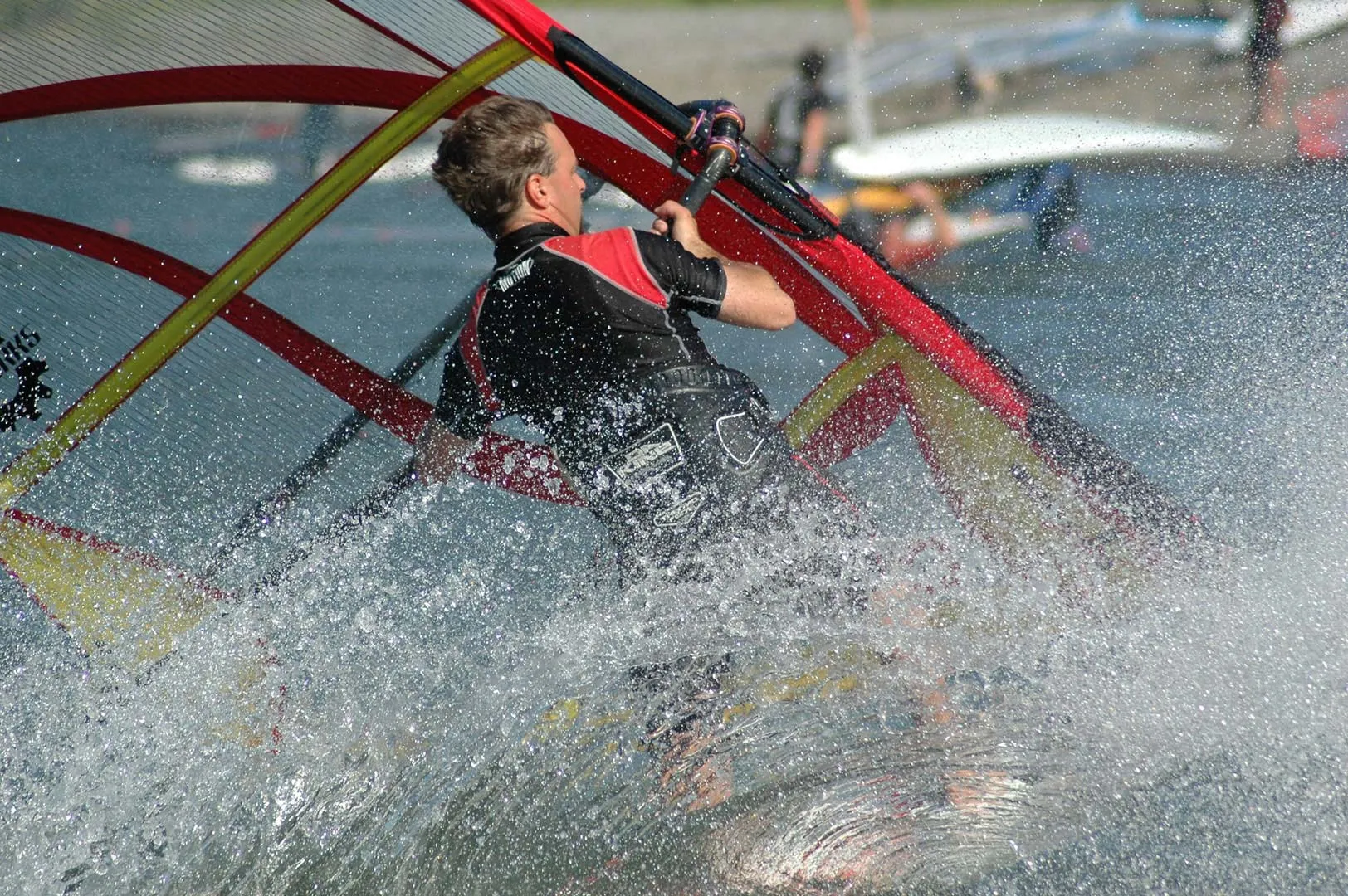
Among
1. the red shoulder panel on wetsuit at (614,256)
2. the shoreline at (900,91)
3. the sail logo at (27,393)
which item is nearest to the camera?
the red shoulder panel on wetsuit at (614,256)

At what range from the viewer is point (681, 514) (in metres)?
2.71

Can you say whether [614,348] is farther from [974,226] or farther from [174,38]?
[974,226]

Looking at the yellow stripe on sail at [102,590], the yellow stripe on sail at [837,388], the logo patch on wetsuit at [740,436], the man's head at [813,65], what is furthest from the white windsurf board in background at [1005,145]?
the yellow stripe on sail at [102,590]

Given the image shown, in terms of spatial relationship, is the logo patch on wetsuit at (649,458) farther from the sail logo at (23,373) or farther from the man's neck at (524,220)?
the sail logo at (23,373)

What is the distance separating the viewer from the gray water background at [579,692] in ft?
8.34

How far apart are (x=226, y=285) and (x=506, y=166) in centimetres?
89

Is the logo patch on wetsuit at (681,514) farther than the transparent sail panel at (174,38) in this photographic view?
No

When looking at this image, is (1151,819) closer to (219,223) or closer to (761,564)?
(761,564)

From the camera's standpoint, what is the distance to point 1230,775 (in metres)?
2.59

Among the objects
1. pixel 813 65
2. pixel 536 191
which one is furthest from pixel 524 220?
pixel 813 65

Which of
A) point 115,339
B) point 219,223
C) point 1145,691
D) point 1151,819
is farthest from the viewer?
point 219,223

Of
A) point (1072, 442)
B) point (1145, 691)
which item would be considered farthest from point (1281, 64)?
point (1145, 691)

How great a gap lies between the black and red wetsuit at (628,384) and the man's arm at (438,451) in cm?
13

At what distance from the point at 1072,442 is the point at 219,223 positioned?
2587 mm
